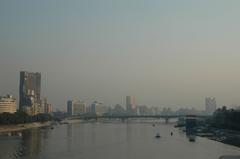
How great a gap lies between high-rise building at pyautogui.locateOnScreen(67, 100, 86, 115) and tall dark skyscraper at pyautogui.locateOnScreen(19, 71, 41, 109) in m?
21.7

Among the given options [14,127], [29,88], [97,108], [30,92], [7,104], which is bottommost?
[14,127]

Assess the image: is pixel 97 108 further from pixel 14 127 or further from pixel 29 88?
pixel 14 127

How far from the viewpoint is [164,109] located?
607 feet

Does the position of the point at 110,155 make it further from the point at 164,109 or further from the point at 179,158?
the point at 164,109

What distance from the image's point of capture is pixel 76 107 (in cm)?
15225

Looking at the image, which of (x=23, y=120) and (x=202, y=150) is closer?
(x=202, y=150)

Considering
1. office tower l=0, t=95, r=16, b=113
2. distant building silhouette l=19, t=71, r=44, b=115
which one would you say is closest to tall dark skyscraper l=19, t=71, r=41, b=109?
distant building silhouette l=19, t=71, r=44, b=115

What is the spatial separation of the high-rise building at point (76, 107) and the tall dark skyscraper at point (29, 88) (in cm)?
2171

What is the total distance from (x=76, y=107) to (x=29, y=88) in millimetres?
35404

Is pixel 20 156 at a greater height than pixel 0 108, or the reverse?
pixel 0 108

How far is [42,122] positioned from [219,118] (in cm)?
3495

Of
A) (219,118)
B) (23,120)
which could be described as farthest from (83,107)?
(219,118)

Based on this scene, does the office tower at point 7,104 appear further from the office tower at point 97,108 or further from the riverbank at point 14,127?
the office tower at point 97,108

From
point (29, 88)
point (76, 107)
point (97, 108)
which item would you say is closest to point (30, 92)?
point (29, 88)
